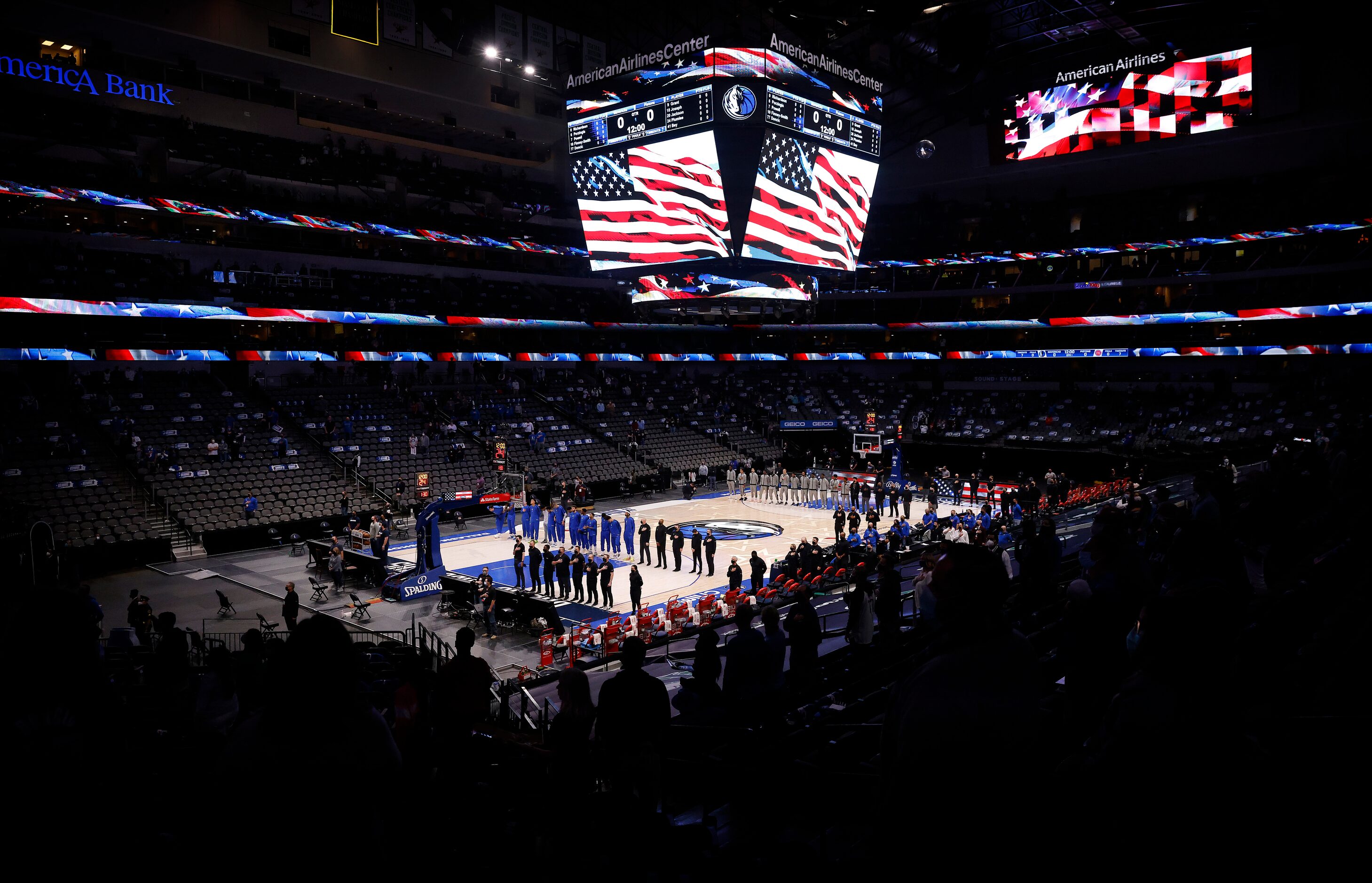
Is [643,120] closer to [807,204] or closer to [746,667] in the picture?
[807,204]

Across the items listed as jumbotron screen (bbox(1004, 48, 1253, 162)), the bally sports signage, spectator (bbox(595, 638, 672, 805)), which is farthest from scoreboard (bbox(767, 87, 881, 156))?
Answer: the bally sports signage

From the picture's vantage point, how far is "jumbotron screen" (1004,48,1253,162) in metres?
36.7

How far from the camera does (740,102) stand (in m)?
24.0

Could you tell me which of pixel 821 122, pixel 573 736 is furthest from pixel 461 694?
pixel 821 122

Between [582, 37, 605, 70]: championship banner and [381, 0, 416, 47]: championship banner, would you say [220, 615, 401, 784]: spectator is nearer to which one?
[381, 0, 416, 47]: championship banner

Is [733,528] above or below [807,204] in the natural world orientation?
below

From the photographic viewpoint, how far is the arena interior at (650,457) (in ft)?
9.13

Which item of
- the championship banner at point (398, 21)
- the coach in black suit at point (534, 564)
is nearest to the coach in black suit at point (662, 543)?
the coach in black suit at point (534, 564)

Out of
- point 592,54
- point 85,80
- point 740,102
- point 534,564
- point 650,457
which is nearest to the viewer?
point 534,564

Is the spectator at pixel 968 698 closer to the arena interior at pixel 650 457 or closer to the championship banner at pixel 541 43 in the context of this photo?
the arena interior at pixel 650 457

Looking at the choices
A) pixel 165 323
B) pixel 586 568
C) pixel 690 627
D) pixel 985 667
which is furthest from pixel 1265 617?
pixel 165 323

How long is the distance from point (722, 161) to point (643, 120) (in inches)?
121

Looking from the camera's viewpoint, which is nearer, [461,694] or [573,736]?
[573,736]

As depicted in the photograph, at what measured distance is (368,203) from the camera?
42781mm
